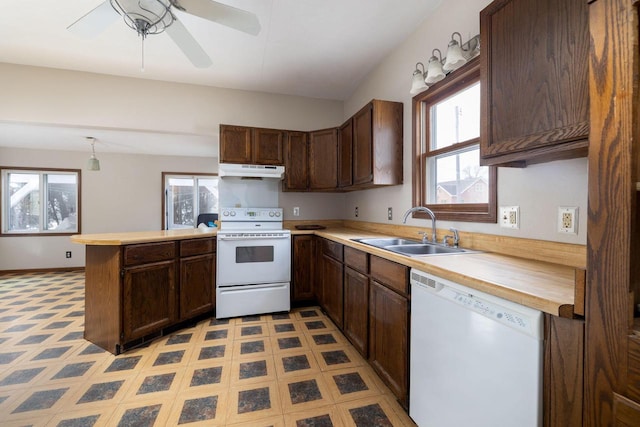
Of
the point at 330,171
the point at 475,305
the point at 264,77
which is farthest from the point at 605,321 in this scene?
the point at 264,77

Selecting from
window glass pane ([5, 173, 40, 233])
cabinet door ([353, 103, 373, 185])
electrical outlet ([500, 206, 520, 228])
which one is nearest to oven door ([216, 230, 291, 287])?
cabinet door ([353, 103, 373, 185])

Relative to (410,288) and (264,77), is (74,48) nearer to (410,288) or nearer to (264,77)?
(264,77)

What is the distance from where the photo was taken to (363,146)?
2.60 meters

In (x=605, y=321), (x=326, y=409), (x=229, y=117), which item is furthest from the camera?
→ (x=229, y=117)

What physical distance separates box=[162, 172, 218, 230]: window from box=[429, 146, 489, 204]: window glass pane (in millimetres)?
5084

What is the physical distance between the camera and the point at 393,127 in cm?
247

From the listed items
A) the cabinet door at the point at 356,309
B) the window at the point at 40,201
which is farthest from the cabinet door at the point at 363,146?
the window at the point at 40,201

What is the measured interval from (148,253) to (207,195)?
159 inches

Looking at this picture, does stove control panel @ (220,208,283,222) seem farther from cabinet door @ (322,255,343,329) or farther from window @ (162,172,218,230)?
window @ (162,172,218,230)

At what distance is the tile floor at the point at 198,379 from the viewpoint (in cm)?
150

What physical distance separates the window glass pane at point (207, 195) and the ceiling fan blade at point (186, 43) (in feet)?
14.3

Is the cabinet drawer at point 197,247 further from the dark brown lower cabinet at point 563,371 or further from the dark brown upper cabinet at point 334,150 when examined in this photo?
the dark brown lower cabinet at point 563,371

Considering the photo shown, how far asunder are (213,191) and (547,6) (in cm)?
613

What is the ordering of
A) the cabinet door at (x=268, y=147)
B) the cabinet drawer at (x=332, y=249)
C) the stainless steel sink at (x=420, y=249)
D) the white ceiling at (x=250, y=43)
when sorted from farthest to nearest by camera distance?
the cabinet door at (x=268, y=147) → the cabinet drawer at (x=332, y=249) → the white ceiling at (x=250, y=43) → the stainless steel sink at (x=420, y=249)
